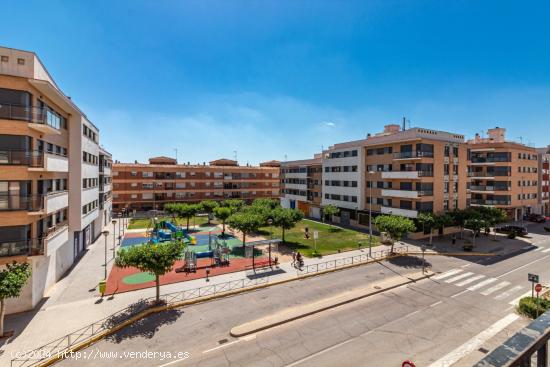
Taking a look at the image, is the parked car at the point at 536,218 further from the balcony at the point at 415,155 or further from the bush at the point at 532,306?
the bush at the point at 532,306

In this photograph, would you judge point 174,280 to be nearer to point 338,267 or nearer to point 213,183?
point 338,267

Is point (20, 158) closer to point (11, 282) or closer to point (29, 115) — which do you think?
point (29, 115)

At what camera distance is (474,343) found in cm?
1533

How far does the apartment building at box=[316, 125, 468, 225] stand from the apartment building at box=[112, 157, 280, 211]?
33.5m

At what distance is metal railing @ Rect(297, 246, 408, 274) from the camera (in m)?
27.6

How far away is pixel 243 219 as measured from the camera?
31906mm

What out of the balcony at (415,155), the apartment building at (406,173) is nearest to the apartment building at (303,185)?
the apartment building at (406,173)

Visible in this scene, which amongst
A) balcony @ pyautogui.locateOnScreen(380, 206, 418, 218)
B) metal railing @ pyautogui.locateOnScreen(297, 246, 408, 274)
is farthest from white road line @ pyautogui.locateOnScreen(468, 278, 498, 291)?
balcony @ pyautogui.locateOnScreen(380, 206, 418, 218)

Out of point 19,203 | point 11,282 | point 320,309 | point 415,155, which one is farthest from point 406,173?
point 11,282

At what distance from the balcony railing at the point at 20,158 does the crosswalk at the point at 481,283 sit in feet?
112

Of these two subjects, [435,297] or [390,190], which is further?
[390,190]

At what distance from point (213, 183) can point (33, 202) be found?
55438mm

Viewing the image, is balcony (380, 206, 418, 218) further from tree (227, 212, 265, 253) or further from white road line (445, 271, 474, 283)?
tree (227, 212, 265, 253)

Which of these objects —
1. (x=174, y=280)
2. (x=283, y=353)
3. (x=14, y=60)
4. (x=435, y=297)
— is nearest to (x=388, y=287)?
(x=435, y=297)
